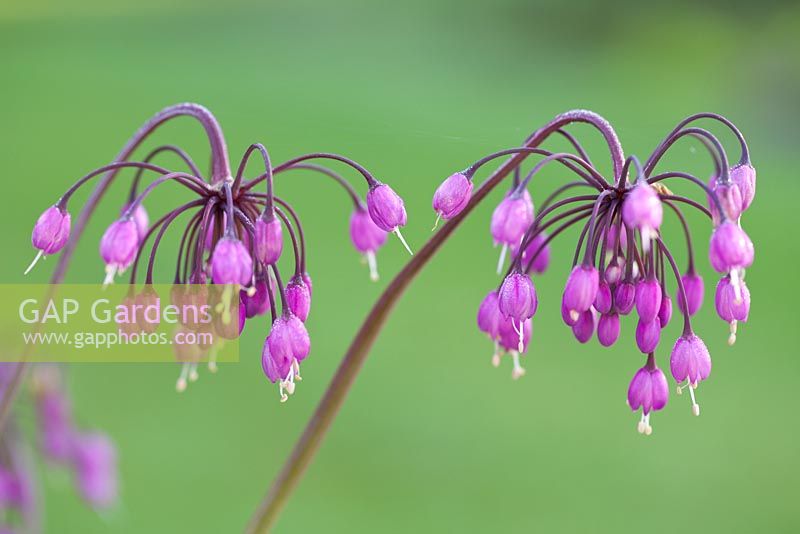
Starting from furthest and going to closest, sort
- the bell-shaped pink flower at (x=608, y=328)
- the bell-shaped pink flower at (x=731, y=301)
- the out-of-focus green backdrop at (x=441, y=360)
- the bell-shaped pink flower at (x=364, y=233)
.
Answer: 1. the out-of-focus green backdrop at (x=441, y=360)
2. the bell-shaped pink flower at (x=364, y=233)
3. the bell-shaped pink flower at (x=608, y=328)
4. the bell-shaped pink flower at (x=731, y=301)

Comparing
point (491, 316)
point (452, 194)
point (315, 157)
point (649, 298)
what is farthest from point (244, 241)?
point (649, 298)

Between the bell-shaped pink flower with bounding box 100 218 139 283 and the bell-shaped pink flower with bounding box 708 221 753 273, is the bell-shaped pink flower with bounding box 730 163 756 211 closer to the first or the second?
the bell-shaped pink flower with bounding box 708 221 753 273

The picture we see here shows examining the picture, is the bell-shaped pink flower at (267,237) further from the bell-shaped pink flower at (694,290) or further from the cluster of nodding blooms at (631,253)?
the bell-shaped pink flower at (694,290)

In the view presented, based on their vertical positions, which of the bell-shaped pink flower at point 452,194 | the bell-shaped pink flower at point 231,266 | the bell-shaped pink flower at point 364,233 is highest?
the bell-shaped pink flower at point 364,233

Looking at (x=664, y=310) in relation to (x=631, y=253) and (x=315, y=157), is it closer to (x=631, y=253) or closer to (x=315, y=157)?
(x=631, y=253)

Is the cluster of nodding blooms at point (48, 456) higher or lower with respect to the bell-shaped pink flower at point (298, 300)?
higher

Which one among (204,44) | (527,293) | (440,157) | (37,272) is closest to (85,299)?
(527,293)

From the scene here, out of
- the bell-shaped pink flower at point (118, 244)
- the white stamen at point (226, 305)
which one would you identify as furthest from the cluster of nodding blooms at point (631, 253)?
the bell-shaped pink flower at point (118, 244)

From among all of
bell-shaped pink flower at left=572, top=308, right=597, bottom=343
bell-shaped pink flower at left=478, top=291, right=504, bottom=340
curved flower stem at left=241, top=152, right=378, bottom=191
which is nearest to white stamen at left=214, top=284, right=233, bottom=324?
curved flower stem at left=241, top=152, right=378, bottom=191

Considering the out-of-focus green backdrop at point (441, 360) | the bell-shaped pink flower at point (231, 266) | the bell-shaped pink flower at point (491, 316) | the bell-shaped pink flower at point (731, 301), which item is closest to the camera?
the bell-shaped pink flower at point (231, 266)
